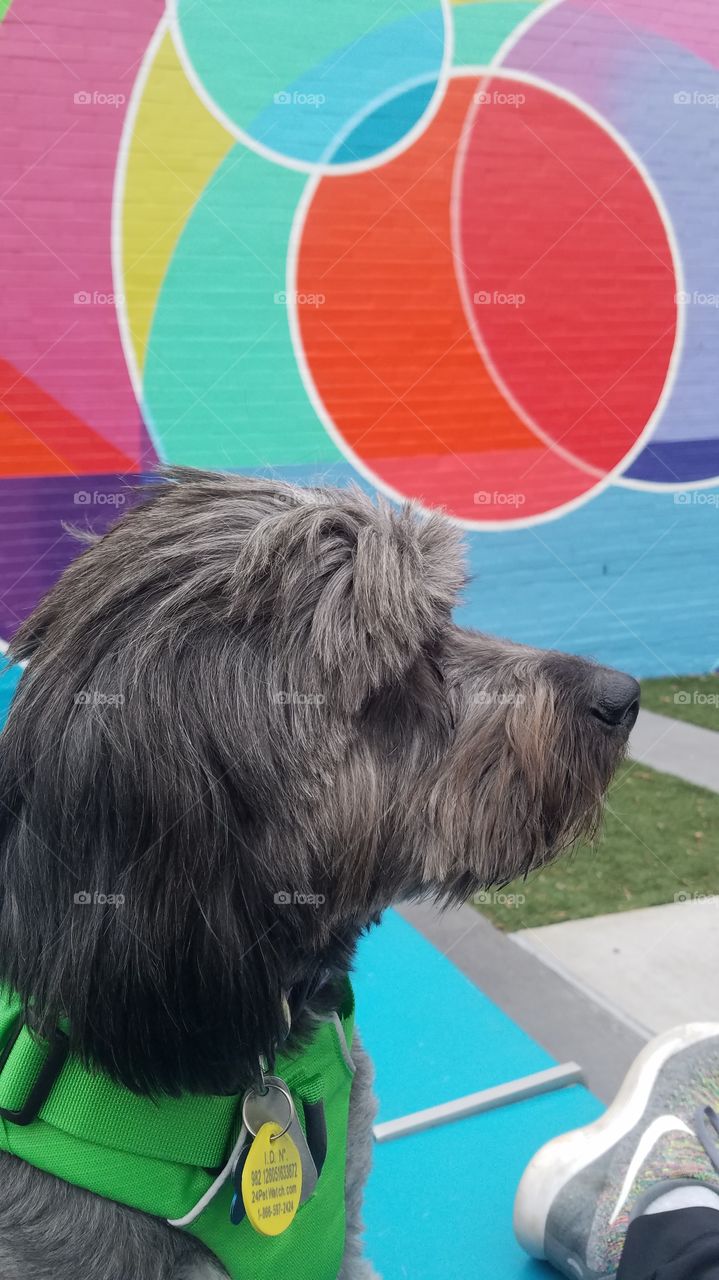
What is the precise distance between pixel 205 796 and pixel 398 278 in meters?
5.19

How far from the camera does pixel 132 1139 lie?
1316 mm

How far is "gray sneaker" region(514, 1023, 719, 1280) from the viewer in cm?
193

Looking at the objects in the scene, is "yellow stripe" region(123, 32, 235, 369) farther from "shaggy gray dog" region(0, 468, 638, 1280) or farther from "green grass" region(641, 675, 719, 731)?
"shaggy gray dog" region(0, 468, 638, 1280)

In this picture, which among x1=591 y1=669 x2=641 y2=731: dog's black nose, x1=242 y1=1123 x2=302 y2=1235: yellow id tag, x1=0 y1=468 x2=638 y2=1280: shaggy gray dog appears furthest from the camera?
x1=591 y1=669 x2=641 y2=731: dog's black nose

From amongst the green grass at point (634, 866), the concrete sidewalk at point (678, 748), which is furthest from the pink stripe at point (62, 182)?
the concrete sidewalk at point (678, 748)

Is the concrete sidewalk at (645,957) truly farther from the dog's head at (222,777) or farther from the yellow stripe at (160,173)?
the yellow stripe at (160,173)

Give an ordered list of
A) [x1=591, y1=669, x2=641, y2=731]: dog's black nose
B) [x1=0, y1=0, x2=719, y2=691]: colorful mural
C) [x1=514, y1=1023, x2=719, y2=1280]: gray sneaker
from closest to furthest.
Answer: [x1=591, y1=669, x2=641, y2=731]: dog's black nose, [x1=514, y1=1023, x2=719, y2=1280]: gray sneaker, [x1=0, y1=0, x2=719, y2=691]: colorful mural

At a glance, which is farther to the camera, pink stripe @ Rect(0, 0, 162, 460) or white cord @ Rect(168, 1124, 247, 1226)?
pink stripe @ Rect(0, 0, 162, 460)

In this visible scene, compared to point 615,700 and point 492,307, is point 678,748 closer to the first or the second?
point 492,307

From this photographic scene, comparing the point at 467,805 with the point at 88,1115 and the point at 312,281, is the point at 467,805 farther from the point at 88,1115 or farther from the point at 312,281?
the point at 312,281

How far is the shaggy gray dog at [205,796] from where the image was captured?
4.10 ft

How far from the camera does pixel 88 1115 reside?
132cm

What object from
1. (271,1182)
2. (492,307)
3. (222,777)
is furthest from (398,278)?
(271,1182)

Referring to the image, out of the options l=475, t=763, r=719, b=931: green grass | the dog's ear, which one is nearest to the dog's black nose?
the dog's ear
